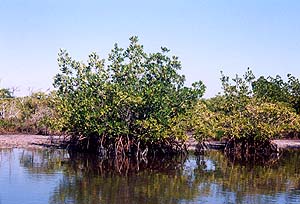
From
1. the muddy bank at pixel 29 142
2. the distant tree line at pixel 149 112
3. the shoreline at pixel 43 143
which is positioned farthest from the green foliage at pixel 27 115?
the distant tree line at pixel 149 112

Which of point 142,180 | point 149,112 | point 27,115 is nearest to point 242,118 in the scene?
point 149,112

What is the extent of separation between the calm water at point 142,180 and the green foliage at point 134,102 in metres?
1.33

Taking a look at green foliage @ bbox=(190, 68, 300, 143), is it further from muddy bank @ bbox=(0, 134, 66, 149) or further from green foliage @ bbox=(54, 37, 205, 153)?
muddy bank @ bbox=(0, 134, 66, 149)

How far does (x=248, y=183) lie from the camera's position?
662 inches

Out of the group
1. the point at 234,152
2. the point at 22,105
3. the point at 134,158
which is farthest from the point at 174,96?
the point at 22,105

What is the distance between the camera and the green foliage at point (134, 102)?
22.8 m

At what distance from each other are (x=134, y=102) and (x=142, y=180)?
5.94 metres

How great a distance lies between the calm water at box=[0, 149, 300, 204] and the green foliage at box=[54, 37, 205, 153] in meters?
1.33

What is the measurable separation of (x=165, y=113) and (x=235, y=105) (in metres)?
5.21

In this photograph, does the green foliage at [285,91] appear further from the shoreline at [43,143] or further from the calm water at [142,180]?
the calm water at [142,180]

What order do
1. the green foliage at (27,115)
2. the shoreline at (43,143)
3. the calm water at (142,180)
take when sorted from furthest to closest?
the green foliage at (27,115) → the shoreline at (43,143) → the calm water at (142,180)

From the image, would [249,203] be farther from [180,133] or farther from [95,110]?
[95,110]

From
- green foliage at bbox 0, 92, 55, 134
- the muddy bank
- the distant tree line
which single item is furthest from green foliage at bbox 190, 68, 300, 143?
green foliage at bbox 0, 92, 55, 134

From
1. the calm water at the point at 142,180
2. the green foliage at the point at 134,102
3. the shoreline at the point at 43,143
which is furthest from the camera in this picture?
the shoreline at the point at 43,143
